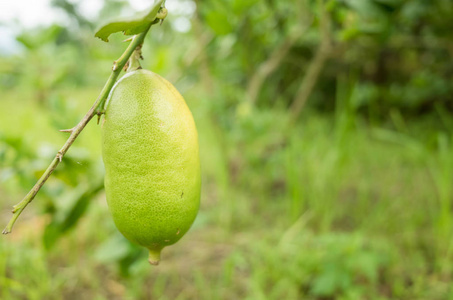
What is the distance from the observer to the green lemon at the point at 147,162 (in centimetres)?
42

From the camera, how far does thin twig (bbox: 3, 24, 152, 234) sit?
35 centimetres

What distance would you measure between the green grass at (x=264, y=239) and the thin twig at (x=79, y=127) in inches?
22.2

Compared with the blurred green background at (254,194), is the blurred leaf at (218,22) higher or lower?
higher

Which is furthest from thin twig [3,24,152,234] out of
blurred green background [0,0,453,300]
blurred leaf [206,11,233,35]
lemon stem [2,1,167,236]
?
blurred leaf [206,11,233,35]

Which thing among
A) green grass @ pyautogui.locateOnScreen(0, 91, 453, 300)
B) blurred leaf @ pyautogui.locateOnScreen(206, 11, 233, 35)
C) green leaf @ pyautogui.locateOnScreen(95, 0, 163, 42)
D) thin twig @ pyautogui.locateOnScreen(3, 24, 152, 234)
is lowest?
green grass @ pyautogui.locateOnScreen(0, 91, 453, 300)

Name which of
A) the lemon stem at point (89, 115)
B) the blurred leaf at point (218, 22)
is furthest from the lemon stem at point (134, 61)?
the blurred leaf at point (218, 22)

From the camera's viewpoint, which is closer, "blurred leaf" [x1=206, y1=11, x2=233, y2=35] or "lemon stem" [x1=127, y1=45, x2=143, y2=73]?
"lemon stem" [x1=127, y1=45, x2=143, y2=73]

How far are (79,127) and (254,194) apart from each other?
1.65 meters

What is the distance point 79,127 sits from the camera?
0.36 m

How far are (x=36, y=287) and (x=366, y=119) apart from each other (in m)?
2.65

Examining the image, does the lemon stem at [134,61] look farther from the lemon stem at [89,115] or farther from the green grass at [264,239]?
the green grass at [264,239]

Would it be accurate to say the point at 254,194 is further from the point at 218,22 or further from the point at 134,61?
the point at 134,61

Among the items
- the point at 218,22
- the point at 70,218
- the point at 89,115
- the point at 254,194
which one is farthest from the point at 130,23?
the point at 254,194

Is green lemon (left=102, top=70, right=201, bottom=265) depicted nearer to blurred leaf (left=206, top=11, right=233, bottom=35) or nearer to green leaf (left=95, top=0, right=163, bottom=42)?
green leaf (left=95, top=0, right=163, bottom=42)
